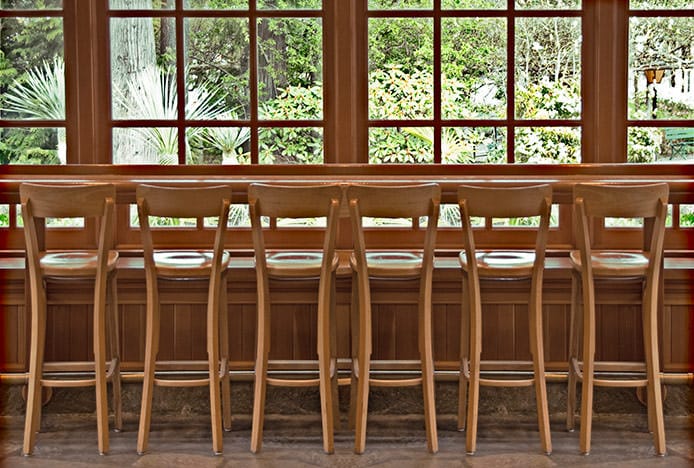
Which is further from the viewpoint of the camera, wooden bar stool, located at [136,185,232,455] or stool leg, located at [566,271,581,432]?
stool leg, located at [566,271,581,432]

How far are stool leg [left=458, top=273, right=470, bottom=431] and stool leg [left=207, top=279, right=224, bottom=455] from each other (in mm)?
1016

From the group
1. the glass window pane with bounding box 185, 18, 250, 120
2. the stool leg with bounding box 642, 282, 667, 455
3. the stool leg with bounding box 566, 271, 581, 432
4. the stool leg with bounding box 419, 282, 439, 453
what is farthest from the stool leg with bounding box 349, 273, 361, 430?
the glass window pane with bounding box 185, 18, 250, 120

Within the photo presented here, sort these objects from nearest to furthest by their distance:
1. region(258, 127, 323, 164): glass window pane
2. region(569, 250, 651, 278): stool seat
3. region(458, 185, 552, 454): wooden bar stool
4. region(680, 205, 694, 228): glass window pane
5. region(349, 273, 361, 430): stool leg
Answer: region(458, 185, 552, 454): wooden bar stool → region(569, 250, 651, 278): stool seat → region(349, 273, 361, 430): stool leg → region(680, 205, 694, 228): glass window pane → region(258, 127, 323, 164): glass window pane

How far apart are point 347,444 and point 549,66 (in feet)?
8.05

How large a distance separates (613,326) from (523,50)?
64.0 inches

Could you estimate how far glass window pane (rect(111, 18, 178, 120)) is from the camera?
5137 millimetres

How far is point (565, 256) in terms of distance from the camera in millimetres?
4934

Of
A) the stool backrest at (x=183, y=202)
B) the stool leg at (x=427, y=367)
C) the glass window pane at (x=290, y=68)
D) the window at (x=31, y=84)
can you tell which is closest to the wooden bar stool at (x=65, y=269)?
the stool backrest at (x=183, y=202)

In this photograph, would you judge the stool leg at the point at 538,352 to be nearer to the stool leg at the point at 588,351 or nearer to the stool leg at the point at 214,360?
the stool leg at the point at 588,351

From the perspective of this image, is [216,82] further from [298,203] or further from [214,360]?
[214,360]

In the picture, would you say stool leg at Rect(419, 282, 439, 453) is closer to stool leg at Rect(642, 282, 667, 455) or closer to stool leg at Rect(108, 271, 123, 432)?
stool leg at Rect(642, 282, 667, 455)

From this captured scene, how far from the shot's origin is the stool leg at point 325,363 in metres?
3.68

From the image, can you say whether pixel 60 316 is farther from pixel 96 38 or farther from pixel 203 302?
pixel 96 38

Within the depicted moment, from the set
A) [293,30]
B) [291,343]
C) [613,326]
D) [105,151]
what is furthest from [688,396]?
[105,151]
